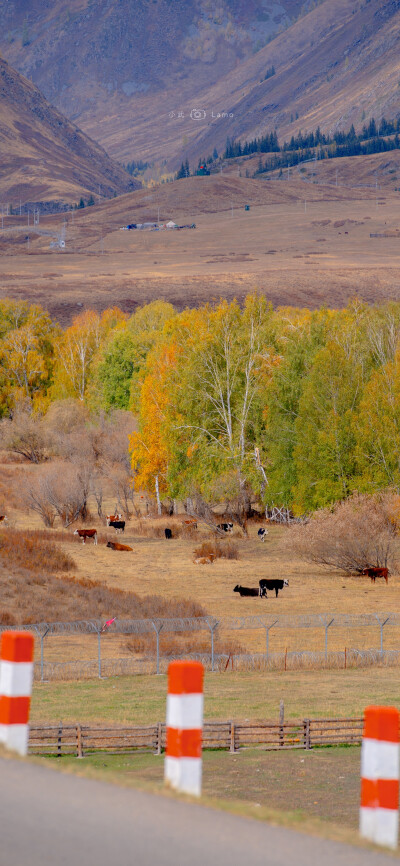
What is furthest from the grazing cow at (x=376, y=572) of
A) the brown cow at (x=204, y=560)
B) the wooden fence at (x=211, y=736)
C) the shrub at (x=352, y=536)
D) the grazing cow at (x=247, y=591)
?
the wooden fence at (x=211, y=736)

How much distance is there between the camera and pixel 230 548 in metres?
56.4

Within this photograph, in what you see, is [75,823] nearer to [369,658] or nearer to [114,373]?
[369,658]

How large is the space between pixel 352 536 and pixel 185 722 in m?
45.0

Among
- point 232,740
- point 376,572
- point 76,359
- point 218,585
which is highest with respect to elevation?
point 76,359

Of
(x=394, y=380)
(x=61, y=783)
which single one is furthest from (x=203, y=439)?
(x=61, y=783)

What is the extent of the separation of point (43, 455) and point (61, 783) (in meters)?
83.5

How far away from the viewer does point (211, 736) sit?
24.2 meters

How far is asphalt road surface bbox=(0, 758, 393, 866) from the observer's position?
5211mm

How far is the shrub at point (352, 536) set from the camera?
50781mm

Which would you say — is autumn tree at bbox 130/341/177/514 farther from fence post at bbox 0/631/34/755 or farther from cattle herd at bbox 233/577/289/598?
fence post at bbox 0/631/34/755

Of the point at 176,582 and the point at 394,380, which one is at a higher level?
the point at 394,380

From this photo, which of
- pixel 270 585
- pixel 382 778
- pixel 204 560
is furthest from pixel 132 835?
pixel 204 560

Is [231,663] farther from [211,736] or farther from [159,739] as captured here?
[159,739]

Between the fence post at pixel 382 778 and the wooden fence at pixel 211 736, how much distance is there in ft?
53.6
